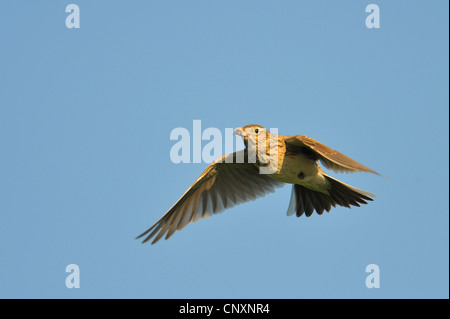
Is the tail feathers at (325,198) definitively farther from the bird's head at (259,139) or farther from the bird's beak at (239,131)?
the bird's beak at (239,131)

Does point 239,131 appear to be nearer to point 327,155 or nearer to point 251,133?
point 251,133

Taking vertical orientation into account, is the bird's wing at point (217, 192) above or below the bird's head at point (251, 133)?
below

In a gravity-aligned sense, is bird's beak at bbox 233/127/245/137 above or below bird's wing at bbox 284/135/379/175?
above

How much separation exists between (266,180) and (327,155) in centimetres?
265

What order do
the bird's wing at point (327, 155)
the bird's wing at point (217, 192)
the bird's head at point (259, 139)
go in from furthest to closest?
the bird's wing at point (217, 192), the bird's head at point (259, 139), the bird's wing at point (327, 155)

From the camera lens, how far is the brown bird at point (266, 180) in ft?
30.6

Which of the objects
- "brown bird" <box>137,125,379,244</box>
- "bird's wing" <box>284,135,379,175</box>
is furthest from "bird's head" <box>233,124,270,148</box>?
"bird's wing" <box>284,135,379,175</box>

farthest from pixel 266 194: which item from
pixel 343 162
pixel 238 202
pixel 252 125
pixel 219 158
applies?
pixel 343 162

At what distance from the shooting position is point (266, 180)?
11000 millimetres

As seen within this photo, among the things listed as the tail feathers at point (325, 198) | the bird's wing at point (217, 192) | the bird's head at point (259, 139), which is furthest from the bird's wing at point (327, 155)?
the bird's wing at point (217, 192)

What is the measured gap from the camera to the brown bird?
9.34 meters

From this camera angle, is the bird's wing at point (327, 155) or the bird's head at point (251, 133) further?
the bird's head at point (251, 133)

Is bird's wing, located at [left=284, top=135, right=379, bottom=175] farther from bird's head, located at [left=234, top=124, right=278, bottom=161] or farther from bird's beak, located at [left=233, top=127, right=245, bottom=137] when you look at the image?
bird's beak, located at [left=233, top=127, right=245, bottom=137]

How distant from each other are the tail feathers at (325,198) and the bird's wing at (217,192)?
2.12 ft
